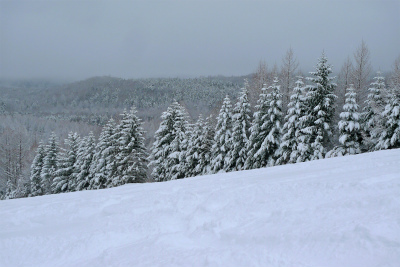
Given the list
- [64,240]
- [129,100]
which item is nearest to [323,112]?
[64,240]

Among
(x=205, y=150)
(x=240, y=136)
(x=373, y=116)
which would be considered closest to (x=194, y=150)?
(x=205, y=150)

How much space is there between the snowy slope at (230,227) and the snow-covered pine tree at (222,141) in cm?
1681

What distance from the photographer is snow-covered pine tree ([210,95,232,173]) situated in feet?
76.7

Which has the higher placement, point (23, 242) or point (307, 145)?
point (23, 242)

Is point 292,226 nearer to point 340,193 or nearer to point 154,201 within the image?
point 340,193

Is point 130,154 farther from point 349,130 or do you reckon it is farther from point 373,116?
point 373,116

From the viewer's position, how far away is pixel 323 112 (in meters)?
19.0

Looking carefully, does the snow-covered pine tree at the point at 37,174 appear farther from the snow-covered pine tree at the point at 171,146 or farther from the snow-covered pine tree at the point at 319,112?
the snow-covered pine tree at the point at 319,112

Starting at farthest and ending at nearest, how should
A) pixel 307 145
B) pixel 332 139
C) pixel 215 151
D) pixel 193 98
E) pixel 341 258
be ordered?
pixel 193 98, pixel 215 151, pixel 332 139, pixel 307 145, pixel 341 258

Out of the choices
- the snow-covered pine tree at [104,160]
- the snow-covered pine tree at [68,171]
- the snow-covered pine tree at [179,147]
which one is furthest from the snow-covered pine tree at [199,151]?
the snow-covered pine tree at [68,171]

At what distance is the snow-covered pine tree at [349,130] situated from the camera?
17922 millimetres

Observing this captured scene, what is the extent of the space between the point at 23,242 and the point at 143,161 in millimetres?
21108

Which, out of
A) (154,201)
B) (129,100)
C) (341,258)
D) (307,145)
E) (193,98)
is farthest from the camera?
(129,100)

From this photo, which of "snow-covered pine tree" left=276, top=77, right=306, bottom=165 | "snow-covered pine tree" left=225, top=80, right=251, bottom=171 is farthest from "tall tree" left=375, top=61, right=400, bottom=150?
"snow-covered pine tree" left=225, top=80, right=251, bottom=171
